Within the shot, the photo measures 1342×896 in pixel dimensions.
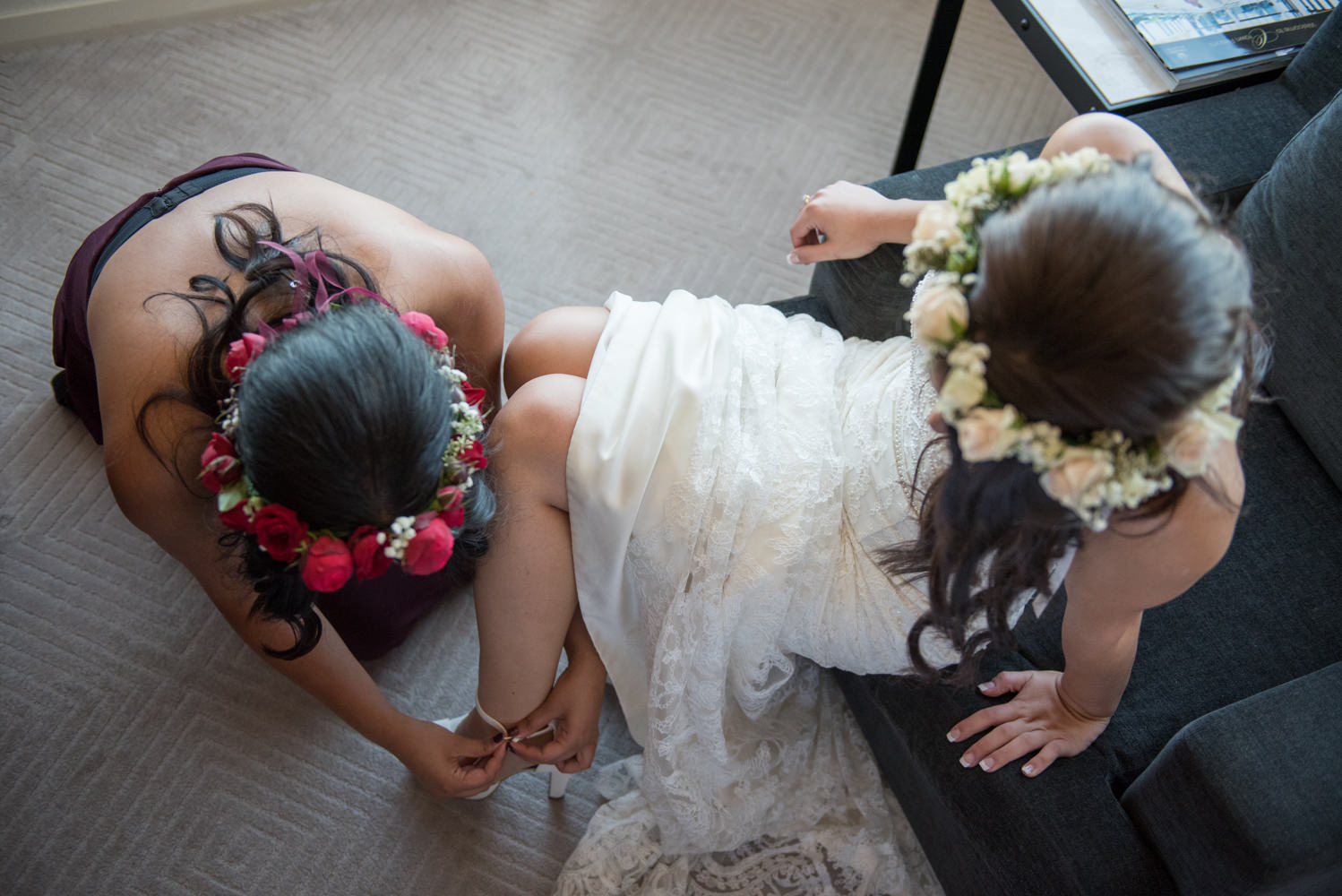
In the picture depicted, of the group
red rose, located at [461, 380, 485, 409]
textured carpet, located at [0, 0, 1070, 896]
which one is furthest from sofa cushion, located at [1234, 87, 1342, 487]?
red rose, located at [461, 380, 485, 409]

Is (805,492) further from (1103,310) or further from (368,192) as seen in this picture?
(368,192)

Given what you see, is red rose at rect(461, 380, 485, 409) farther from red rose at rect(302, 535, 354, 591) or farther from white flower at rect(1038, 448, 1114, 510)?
white flower at rect(1038, 448, 1114, 510)

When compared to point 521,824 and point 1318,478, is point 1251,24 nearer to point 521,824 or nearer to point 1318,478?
point 1318,478

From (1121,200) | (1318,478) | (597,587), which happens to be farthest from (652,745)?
(1318,478)

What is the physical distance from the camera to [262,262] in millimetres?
981

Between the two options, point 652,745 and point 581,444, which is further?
point 652,745

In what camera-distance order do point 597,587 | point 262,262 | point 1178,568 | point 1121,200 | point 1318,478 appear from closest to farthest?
point 1121,200, point 1178,568, point 262,262, point 597,587, point 1318,478

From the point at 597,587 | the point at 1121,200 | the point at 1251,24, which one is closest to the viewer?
the point at 1121,200

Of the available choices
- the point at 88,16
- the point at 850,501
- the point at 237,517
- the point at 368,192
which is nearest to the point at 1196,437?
the point at 850,501

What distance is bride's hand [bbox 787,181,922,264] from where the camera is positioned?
120 cm

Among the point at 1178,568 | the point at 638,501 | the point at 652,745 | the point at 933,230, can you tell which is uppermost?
the point at 933,230

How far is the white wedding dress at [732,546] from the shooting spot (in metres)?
1.02

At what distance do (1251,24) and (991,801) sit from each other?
1177 mm

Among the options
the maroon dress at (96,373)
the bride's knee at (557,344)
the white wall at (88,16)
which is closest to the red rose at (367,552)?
the bride's knee at (557,344)
